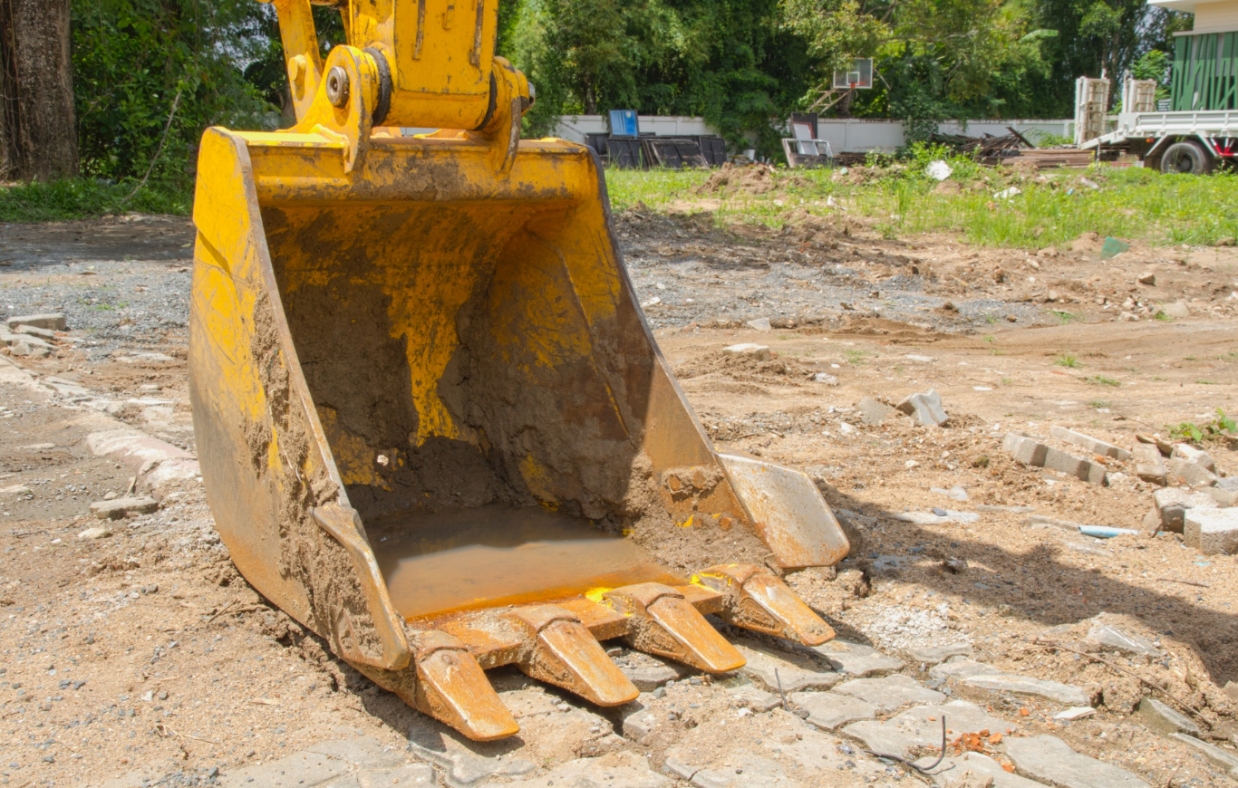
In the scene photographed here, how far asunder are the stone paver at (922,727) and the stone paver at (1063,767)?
0.09m

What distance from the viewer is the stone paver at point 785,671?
2.93m

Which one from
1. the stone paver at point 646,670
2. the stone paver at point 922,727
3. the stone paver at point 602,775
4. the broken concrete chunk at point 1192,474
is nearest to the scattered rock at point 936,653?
the stone paver at point 922,727

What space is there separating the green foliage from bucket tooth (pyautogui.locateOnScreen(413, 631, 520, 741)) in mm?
13703

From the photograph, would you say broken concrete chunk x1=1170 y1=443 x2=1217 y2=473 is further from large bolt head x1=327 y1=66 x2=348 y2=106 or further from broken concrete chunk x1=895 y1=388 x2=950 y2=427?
large bolt head x1=327 y1=66 x2=348 y2=106

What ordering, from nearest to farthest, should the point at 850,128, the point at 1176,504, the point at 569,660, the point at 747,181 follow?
1. the point at 569,660
2. the point at 1176,504
3. the point at 747,181
4. the point at 850,128

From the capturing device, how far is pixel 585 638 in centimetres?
282

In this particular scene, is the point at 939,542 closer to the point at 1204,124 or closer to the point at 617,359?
the point at 617,359

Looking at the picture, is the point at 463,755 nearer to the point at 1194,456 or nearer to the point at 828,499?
the point at 828,499

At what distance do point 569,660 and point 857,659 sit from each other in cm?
87

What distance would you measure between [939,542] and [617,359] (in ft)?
4.51

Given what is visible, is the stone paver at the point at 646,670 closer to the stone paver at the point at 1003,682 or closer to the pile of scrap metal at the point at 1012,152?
the stone paver at the point at 1003,682

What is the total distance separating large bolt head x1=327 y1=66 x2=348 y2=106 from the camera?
3176 mm

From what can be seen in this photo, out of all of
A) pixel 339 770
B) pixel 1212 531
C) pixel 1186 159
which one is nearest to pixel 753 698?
pixel 339 770

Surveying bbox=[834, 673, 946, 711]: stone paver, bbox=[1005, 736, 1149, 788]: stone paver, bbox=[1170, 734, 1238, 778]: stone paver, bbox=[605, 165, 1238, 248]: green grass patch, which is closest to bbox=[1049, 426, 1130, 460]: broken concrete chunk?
bbox=[1170, 734, 1238, 778]: stone paver
